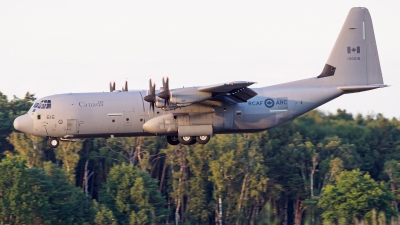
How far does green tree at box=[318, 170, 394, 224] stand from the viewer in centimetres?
5175

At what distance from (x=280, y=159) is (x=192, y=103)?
3513 centimetres

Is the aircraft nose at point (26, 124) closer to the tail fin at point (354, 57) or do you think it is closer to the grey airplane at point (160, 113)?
the grey airplane at point (160, 113)

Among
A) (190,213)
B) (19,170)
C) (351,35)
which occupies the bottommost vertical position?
(190,213)

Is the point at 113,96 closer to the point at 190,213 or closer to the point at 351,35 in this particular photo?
the point at 351,35

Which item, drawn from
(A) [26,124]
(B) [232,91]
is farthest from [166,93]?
(A) [26,124]

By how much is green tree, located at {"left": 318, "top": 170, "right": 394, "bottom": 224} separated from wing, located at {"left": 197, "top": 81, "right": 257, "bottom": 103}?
81.2 ft

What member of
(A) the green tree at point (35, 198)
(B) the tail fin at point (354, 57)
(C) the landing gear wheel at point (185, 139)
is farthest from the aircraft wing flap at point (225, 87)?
(A) the green tree at point (35, 198)

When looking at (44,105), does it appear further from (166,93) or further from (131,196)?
(131,196)

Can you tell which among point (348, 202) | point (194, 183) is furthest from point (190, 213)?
point (348, 202)

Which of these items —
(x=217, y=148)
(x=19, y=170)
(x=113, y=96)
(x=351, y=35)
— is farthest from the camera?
(x=217, y=148)

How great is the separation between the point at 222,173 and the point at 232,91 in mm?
31628

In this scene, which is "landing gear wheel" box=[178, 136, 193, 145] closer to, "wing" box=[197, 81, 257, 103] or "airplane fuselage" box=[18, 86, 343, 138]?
"airplane fuselage" box=[18, 86, 343, 138]

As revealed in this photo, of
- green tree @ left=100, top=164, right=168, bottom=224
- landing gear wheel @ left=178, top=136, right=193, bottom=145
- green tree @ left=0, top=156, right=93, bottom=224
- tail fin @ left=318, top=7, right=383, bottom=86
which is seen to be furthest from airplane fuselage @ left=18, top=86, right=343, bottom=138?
green tree @ left=100, top=164, right=168, bottom=224

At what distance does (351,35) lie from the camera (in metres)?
31.8
